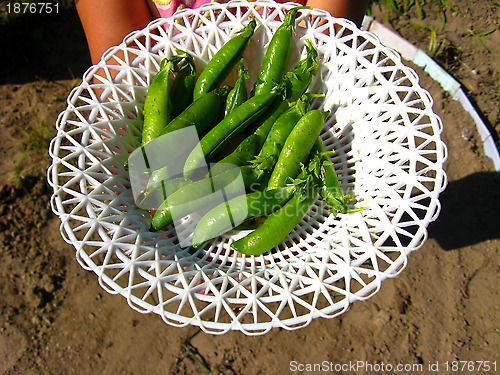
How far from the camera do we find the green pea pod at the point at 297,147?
7.09 feet

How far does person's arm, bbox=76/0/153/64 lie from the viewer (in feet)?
8.76

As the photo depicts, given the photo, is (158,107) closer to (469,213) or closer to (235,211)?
(235,211)

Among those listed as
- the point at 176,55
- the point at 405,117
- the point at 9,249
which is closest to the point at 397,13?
the point at 405,117

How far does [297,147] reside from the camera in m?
2.16

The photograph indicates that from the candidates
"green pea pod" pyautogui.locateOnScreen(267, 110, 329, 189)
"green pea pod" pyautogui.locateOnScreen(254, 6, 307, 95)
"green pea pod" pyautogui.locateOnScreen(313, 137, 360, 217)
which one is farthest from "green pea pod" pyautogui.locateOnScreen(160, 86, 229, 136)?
"green pea pod" pyautogui.locateOnScreen(313, 137, 360, 217)

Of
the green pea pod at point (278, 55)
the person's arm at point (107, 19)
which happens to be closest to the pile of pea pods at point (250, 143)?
the green pea pod at point (278, 55)

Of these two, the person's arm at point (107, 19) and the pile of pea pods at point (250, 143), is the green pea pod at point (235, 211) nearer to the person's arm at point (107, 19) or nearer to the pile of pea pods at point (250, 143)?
the pile of pea pods at point (250, 143)

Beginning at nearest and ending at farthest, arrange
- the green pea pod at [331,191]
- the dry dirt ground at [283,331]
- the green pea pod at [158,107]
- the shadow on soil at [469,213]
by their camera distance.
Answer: the green pea pod at [331,191] → the green pea pod at [158,107] → the dry dirt ground at [283,331] → the shadow on soil at [469,213]

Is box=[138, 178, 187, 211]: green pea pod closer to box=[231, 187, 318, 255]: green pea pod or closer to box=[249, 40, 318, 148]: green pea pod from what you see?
Result: box=[231, 187, 318, 255]: green pea pod

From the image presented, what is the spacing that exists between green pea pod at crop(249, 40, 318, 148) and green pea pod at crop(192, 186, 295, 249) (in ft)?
1.39

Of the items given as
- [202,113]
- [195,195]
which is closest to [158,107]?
[202,113]

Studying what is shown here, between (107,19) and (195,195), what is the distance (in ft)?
5.67

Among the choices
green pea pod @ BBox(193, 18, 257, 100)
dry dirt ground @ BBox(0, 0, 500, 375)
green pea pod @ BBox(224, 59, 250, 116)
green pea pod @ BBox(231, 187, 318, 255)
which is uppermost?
green pea pod @ BBox(193, 18, 257, 100)

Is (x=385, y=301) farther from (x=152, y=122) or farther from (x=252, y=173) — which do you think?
(x=152, y=122)
